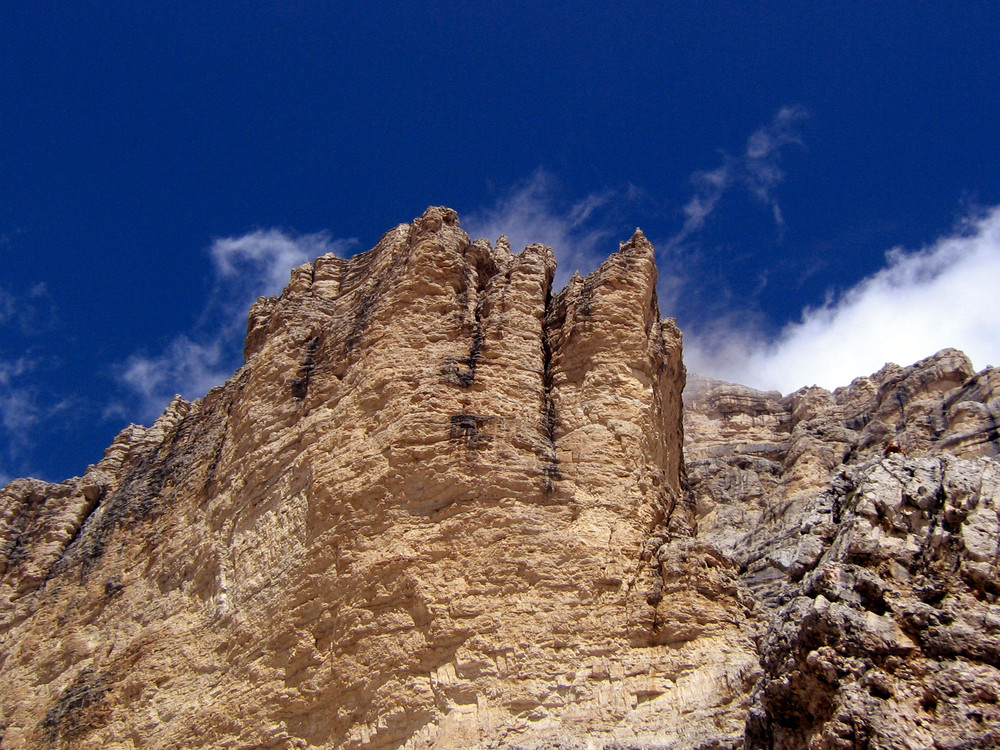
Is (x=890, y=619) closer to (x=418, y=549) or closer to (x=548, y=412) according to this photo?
(x=418, y=549)

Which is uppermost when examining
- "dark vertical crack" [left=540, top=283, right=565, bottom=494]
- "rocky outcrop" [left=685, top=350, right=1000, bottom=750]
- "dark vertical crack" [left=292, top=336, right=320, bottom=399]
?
"dark vertical crack" [left=292, top=336, right=320, bottom=399]

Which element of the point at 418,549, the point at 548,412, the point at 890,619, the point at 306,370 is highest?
the point at 306,370

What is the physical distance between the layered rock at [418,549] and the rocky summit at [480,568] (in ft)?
0.16

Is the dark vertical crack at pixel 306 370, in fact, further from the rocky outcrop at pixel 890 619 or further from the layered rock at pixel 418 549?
the rocky outcrop at pixel 890 619

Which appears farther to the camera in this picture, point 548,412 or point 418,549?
point 548,412

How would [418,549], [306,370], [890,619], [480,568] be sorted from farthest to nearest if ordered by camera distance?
[306,370] < [418,549] < [480,568] < [890,619]

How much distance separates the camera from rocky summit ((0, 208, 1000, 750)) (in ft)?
32.2

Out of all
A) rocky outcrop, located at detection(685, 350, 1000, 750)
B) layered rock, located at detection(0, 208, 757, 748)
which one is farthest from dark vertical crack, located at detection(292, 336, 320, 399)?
rocky outcrop, located at detection(685, 350, 1000, 750)

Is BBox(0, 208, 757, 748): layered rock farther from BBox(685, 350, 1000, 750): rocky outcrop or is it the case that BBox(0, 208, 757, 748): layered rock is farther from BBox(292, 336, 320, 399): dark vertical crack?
BBox(685, 350, 1000, 750): rocky outcrop

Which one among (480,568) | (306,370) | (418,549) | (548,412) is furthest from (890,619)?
(306,370)

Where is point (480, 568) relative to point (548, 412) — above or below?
below

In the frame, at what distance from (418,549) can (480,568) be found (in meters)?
1.08

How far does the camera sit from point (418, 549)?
50.2 feet

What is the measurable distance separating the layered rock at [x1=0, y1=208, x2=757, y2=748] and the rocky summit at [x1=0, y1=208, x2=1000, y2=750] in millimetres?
49
